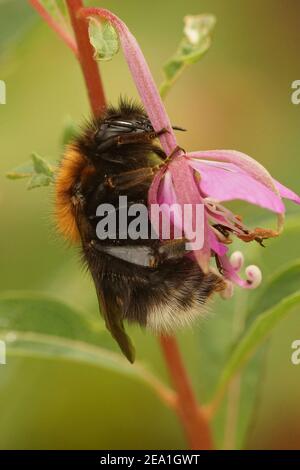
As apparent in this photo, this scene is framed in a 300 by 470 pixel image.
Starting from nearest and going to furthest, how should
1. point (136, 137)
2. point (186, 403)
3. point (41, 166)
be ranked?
point (136, 137) → point (41, 166) → point (186, 403)

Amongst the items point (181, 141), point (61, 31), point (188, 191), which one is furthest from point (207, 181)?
point (181, 141)

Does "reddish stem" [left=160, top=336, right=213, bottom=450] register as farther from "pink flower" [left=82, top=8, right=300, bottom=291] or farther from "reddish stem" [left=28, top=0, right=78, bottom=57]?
"reddish stem" [left=28, top=0, right=78, bottom=57]

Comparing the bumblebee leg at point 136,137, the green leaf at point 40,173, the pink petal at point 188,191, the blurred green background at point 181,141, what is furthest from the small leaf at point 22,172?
the blurred green background at point 181,141

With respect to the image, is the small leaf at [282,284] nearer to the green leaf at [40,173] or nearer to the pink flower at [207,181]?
the pink flower at [207,181]

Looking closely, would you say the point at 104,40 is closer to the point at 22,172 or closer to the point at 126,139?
the point at 126,139
